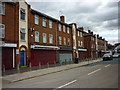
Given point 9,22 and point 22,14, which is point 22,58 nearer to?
point 9,22

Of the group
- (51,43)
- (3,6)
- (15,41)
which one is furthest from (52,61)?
(3,6)

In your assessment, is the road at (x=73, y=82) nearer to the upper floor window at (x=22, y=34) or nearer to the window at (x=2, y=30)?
the window at (x=2, y=30)

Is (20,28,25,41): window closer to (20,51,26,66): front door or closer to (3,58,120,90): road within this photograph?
(20,51,26,66): front door

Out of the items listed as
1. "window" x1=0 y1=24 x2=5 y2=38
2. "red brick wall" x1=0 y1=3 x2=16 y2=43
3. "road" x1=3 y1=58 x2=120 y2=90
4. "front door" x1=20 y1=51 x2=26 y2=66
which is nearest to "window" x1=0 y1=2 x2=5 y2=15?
"red brick wall" x1=0 y1=3 x2=16 y2=43

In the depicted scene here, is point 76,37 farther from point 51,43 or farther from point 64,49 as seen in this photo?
point 51,43

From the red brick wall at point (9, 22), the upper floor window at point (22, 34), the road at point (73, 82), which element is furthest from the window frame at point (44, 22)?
the road at point (73, 82)

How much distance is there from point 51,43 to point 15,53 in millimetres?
10041

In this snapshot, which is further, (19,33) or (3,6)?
(19,33)

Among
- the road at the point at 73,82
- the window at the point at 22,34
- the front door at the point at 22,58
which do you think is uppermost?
the window at the point at 22,34

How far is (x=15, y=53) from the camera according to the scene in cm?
2033

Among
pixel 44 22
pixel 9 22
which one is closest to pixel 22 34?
pixel 9 22

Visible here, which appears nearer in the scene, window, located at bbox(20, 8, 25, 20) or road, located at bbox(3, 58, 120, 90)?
road, located at bbox(3, 58, 120, 90)

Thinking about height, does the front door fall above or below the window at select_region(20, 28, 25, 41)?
below

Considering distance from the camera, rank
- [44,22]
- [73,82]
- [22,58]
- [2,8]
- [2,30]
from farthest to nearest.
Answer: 1. [44,22]
2. [22,58]
3. [2,8]
4. [2,30]
5. [73,82]
